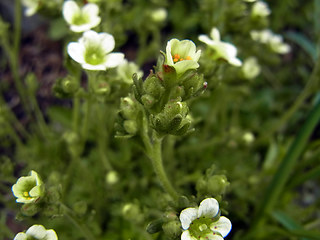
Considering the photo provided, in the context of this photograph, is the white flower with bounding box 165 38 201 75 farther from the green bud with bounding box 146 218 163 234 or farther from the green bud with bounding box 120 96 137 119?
the green bud with bounding box 146 218 163 234

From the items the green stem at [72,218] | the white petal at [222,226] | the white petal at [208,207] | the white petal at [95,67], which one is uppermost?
the white petal at [95,67]

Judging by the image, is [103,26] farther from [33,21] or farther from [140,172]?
[33,21]

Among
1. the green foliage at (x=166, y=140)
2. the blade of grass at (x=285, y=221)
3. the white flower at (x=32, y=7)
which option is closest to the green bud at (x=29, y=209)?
the green foliage at (x=166, y=140)

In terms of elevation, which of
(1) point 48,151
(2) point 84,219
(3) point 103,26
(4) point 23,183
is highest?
(3) point 103,26

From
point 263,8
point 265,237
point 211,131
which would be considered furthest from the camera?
point 211,131

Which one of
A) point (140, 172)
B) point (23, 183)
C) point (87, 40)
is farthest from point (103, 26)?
point (140, 172)

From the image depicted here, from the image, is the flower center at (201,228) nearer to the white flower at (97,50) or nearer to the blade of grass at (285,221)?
the white flower at (97,50)

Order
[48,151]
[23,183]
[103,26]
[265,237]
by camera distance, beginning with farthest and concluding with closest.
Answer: [48,151] < [265,237] < [103,26] < [23,183]

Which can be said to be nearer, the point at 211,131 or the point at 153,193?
the point at 153,193
